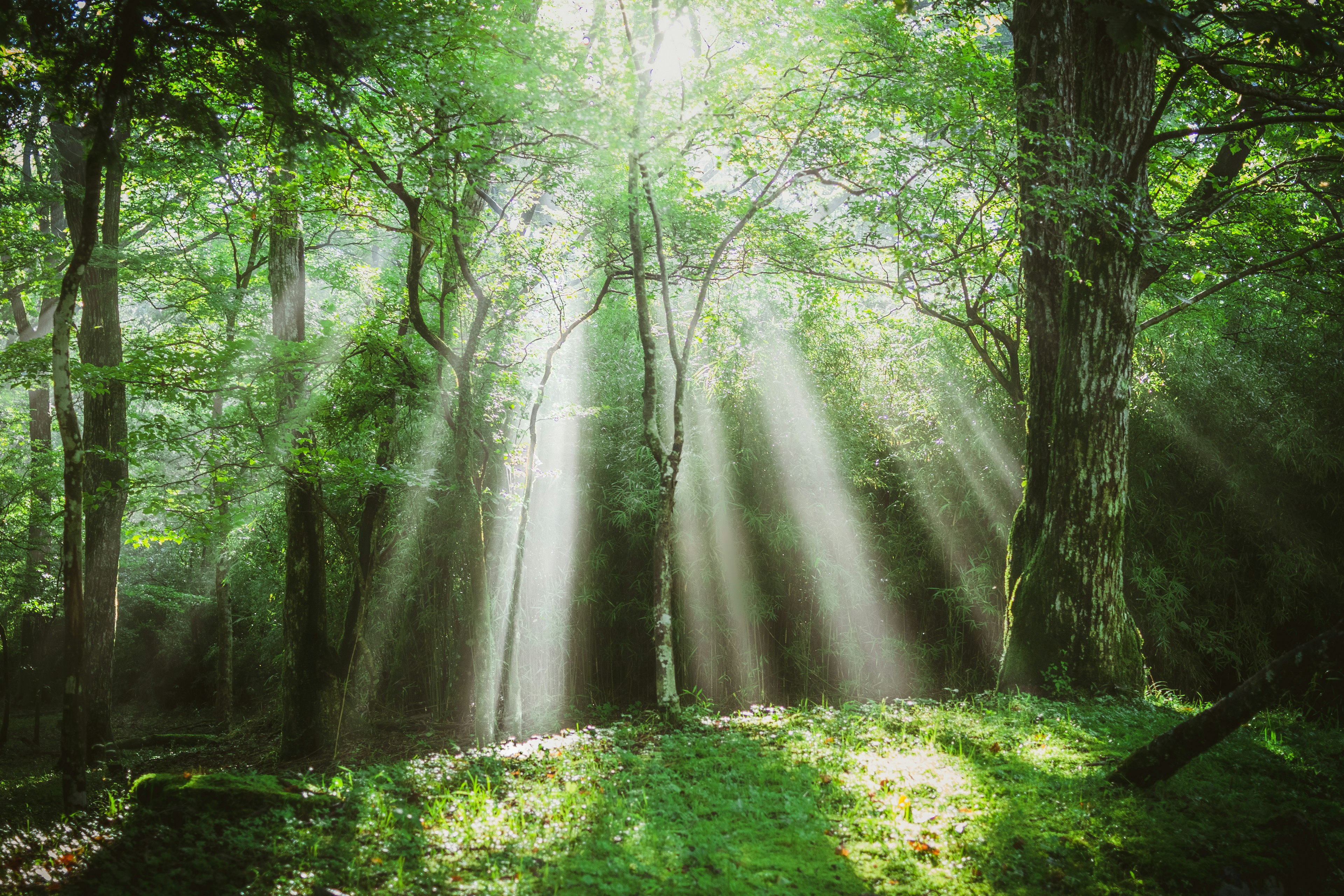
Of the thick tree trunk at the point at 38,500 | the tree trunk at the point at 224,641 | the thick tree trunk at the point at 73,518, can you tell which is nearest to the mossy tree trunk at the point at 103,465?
the thick tree trunk at the point at 38,500

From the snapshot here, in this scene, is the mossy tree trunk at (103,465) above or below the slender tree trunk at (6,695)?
above

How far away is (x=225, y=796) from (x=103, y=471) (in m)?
5.37

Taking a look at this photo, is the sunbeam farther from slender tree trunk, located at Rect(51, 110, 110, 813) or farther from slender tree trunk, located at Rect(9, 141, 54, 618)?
slender tree trunk, located at Rect(9, 141, 54, 618)

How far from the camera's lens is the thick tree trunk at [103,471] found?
254 inches

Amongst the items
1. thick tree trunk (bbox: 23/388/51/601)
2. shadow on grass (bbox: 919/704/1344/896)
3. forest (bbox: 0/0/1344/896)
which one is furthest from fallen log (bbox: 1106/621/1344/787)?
thick tree trunk (bbox: 23/388/51/601)

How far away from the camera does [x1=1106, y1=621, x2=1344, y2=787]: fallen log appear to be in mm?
2049

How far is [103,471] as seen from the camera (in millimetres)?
6711

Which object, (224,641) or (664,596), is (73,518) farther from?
(224,641)

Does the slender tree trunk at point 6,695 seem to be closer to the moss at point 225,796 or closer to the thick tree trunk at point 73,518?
the thick tree trunk at point 73,518

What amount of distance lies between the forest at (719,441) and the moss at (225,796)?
26 mm

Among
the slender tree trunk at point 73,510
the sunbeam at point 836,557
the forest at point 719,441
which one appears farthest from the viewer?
the sunbeam at point 836,557

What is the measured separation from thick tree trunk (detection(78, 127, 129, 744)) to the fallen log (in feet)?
25.4

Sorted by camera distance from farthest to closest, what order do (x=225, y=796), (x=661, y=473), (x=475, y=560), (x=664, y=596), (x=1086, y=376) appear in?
(x=475, y=560) < (x=661, y=473) < (x=664, y=596) < (x=1086, y=376) < (x=225, y=796)

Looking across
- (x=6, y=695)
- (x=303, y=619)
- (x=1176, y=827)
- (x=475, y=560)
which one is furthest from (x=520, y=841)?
(x=6, y=695)
